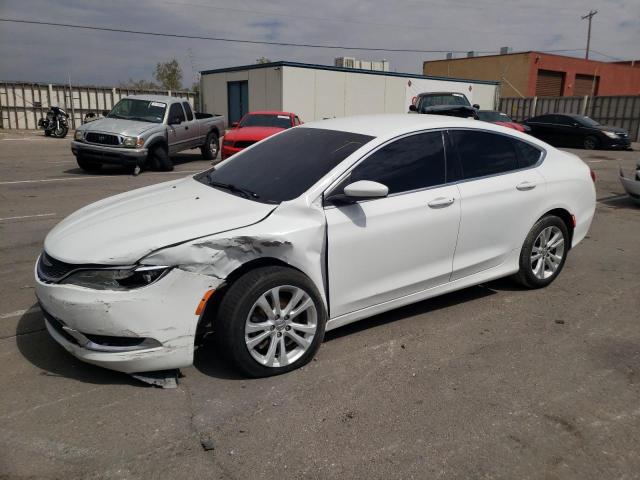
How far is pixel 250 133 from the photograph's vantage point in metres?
12.9

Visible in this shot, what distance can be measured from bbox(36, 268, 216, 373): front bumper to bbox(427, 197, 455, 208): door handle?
1.77 metres

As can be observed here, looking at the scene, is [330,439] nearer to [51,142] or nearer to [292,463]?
[292,463]

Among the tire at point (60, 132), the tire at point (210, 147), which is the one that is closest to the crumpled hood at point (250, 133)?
the tire at point (210, 147)

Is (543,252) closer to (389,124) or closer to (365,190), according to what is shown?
(389,124)

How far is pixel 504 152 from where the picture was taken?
474cm

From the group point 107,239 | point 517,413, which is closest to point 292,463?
point 517,413

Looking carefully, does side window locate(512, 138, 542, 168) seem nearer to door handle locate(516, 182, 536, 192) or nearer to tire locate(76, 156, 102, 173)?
door handle locate(516, 182, 536, 192)

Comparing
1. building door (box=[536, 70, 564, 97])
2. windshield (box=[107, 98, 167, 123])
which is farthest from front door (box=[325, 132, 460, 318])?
building door (box=[536, 70, 564, 97])

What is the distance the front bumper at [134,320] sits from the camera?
3023mm

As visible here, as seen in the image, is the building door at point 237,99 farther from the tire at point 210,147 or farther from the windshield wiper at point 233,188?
the windshield wiper at point 233,188

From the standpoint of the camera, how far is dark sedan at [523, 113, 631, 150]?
72.4ft

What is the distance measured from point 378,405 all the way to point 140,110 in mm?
12072

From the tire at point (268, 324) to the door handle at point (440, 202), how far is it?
1.19m

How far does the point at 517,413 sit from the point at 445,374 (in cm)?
55
